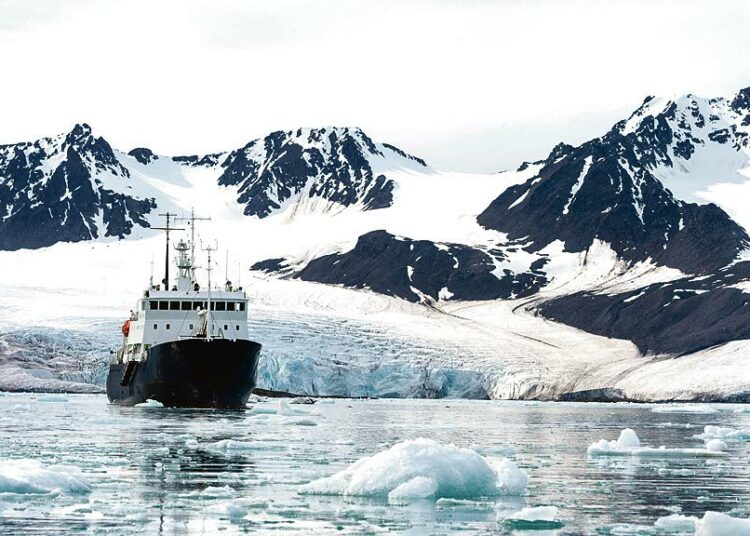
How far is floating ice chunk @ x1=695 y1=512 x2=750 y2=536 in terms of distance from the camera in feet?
65.8

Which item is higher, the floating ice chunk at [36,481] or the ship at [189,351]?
the ship at [189,351]

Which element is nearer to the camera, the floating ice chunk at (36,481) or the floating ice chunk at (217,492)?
the floating ice chunk at (36,481)

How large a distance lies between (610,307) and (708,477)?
162 metres

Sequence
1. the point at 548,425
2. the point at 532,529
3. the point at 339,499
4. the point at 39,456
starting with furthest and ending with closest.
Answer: the point at 548,425 → the point at 39,456 → the point at 339,499 → the point at 532,529

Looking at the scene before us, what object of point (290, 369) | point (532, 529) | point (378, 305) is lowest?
point (532, 529)

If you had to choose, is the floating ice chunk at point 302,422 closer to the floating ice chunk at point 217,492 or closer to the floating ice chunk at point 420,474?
the floating ice chunk at point 217,492

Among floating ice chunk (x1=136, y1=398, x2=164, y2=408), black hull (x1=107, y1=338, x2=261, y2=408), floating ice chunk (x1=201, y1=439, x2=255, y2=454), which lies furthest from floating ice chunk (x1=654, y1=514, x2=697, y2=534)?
floating ice chunk (x1=136, y1=398, x2=164, y2=408)

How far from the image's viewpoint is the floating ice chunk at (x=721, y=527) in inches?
790

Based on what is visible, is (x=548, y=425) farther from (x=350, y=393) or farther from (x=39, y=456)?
(x=350, y=393)

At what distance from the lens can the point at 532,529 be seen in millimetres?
21938

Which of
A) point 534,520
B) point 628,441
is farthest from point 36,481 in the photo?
point 628,441

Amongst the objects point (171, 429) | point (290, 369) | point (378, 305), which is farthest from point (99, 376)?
point (171, 429)

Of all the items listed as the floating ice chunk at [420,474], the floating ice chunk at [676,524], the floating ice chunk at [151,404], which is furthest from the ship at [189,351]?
the floating ice chunk at [676,524]

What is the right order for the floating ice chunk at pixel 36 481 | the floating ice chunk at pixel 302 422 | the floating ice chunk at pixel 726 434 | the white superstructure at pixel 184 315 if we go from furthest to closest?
1. the white superstructure at pixel 184 315
2. the floating ice chunk at pixel 302 422
3. the floating ice chunk at pixel 726 434
4. the floating ice chunk at pixel 36 481
